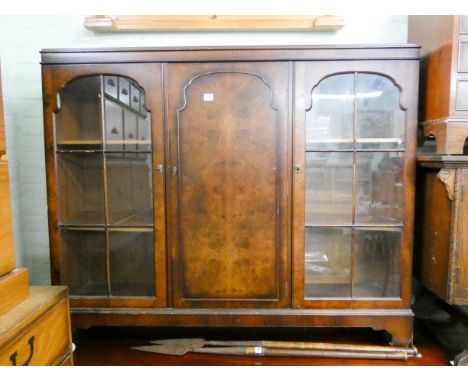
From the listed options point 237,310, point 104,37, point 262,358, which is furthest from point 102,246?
point 104,37

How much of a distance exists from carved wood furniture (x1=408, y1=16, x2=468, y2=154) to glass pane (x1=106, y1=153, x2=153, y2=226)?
4.37 ft

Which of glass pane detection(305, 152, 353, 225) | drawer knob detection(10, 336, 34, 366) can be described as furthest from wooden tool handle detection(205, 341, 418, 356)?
drawer knob detection(10, 336, 34, 366)

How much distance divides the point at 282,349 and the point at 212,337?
0.39 meters

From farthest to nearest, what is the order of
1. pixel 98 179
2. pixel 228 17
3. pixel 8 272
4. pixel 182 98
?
pixel 228 17, pixel 98 179, pixel 182 98, pixel 8 272

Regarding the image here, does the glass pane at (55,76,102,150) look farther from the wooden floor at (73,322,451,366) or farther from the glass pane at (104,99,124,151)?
the wooden floor at (73,322,451,366)

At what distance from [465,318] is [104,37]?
7.94ft

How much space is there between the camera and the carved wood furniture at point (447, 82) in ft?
4.75

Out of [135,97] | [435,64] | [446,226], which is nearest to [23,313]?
[135,97]

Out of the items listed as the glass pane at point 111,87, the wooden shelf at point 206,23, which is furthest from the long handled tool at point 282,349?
the wooden shelf at point 206,23

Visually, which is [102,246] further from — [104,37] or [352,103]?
[352,103]

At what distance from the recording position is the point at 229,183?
5.32ft

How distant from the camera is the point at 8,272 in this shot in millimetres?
914

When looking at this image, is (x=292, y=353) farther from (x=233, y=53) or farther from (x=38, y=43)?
(x=38, y=43)

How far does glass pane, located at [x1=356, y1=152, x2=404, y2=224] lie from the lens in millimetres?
1639
